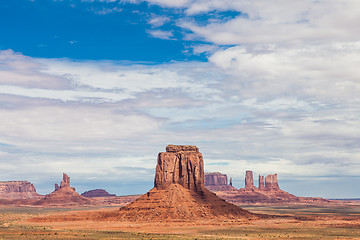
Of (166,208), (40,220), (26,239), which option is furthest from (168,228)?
(40,220)

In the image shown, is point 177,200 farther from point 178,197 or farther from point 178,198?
point 178,197

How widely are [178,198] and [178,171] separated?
10312 mm

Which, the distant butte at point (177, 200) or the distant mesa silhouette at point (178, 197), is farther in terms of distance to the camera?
the distant mesa silhouette at point (178, 197)

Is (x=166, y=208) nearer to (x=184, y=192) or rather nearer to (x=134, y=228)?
(x=184, y=192)

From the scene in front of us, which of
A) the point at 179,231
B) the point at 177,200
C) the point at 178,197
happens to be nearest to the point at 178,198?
the point at 178,197

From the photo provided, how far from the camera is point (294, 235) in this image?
104 metres

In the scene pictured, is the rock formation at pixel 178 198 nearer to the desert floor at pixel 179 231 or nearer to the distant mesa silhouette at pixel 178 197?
the distant mesa silhouette at pixel 178 197

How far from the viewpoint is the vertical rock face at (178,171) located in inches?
6014

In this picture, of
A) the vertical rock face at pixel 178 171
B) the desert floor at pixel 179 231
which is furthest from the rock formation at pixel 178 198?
the desert floor at pixel 179 231

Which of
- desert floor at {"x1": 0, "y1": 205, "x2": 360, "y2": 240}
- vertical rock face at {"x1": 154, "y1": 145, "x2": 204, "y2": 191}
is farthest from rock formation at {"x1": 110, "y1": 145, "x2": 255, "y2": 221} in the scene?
desert floor at {"x1": 0, "y1": 205, "x2": 360, "y2": 240}

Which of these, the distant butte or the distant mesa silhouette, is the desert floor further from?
the distant mesa silhouette

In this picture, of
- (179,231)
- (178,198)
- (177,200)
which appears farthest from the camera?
(178,198)

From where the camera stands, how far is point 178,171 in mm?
153375

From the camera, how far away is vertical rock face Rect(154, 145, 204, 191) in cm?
15275
